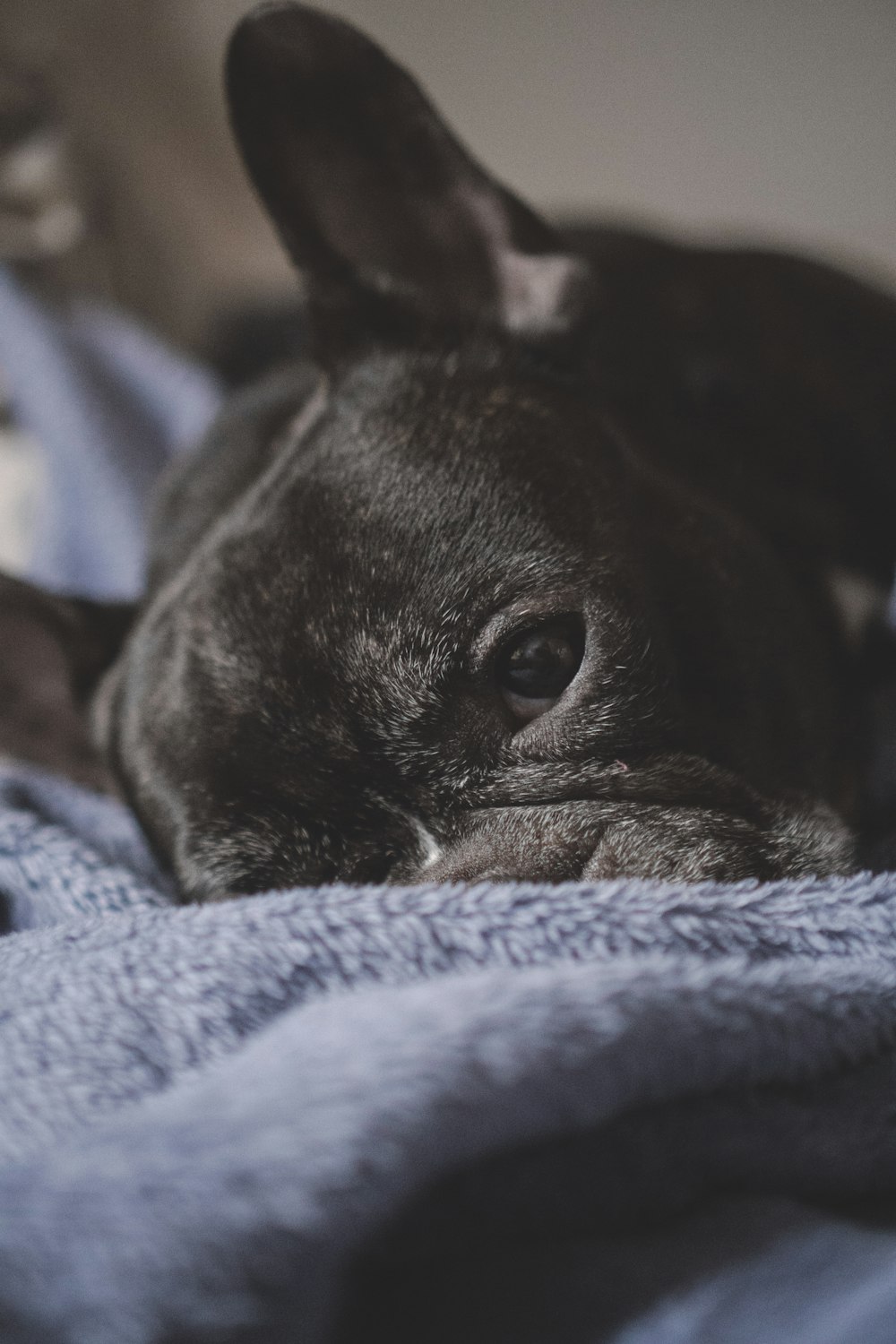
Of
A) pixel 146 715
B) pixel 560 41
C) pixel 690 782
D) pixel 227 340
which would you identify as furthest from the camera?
pixel 227 340

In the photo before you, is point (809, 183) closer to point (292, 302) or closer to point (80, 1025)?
point (292, 302)

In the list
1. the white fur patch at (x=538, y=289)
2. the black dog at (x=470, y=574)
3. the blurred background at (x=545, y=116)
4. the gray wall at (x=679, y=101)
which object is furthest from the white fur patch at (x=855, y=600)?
the gray wall at (x=679, y=101)

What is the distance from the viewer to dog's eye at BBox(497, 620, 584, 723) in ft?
2.53

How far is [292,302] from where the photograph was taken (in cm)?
207

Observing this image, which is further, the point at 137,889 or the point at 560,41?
the point at 560,41

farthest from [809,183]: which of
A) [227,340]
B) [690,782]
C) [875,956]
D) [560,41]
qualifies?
[875,956]

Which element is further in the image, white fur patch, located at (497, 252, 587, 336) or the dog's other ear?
the dog's other ear

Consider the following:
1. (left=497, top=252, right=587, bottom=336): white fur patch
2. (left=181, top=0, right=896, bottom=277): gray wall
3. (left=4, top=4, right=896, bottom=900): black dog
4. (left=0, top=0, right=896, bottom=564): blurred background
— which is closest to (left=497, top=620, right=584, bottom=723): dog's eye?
(left=4, top=4, right=896, bottom=900): black dog

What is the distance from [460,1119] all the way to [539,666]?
381mm

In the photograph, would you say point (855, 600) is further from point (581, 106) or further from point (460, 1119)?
point (581, 106)

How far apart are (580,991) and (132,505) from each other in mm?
1405

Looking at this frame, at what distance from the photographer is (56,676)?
4.10 ft

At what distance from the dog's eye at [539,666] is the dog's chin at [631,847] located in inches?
3.2

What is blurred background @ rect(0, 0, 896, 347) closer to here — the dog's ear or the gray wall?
the gray wall
